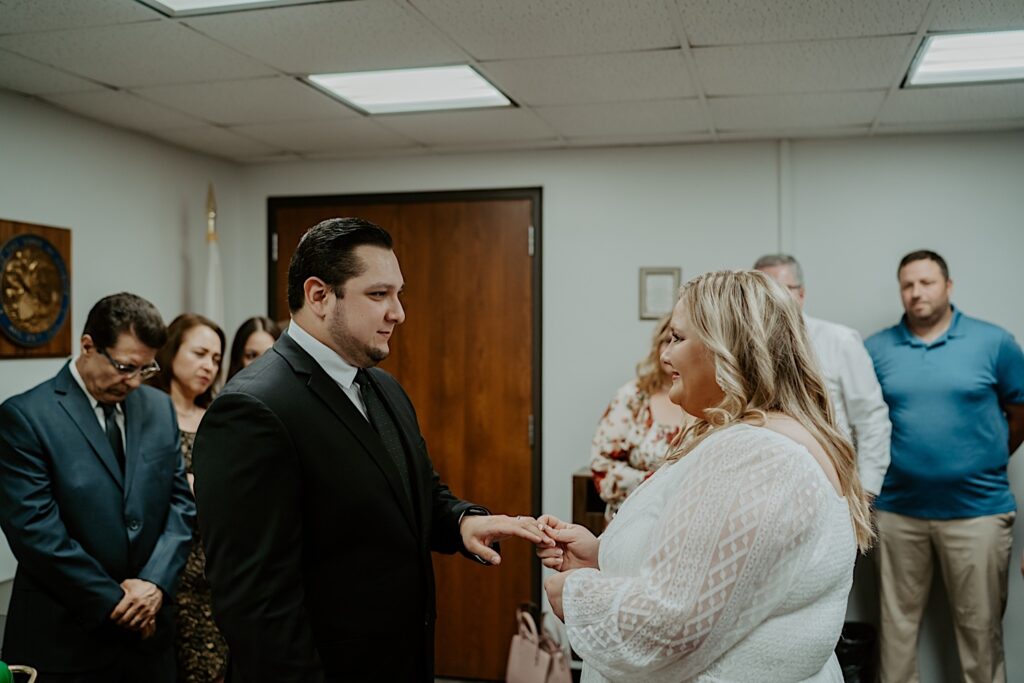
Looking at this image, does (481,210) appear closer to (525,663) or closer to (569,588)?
(525,663)

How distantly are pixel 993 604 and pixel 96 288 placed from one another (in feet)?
12.4

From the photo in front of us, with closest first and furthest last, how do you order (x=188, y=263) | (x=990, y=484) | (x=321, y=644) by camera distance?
(x=321, y=644) → (x=990, y=484) → (x=188, y=263)

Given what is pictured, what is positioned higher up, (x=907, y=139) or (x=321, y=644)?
(x=907, y=139)

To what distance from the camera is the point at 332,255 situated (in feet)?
5.83

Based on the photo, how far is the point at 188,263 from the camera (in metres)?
4.12

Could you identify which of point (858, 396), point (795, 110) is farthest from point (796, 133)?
point (858, 396)

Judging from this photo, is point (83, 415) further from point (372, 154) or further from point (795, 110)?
point (795, 110)

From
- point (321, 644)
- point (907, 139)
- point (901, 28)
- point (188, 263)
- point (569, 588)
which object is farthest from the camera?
point (188, 263)

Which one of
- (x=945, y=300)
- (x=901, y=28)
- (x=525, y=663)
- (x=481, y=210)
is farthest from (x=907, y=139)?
(x=525, y=663)

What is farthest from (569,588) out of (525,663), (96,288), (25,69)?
(96,288)

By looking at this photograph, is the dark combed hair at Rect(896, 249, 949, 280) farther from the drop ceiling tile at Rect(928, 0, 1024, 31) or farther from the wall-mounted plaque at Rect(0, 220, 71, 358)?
the wall-mounted plaque at Rect(0, 220, 71, 358)

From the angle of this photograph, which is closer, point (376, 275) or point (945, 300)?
point (376, 275)

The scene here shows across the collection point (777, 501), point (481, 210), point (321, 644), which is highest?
point (481, 210)

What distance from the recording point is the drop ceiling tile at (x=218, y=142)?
12.2ft
